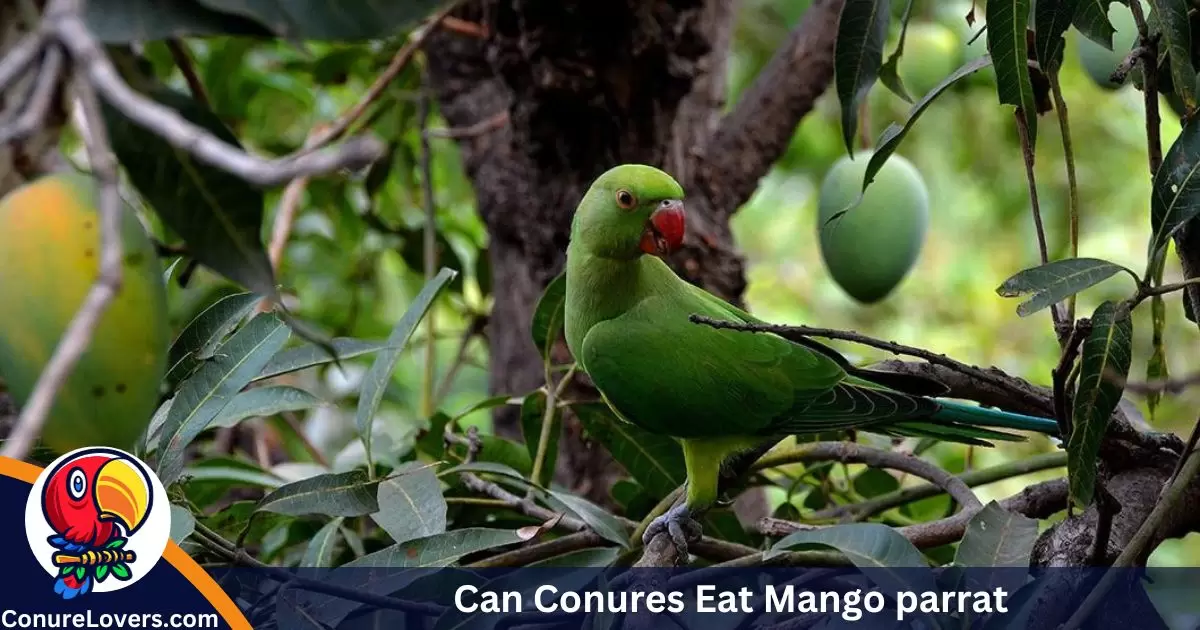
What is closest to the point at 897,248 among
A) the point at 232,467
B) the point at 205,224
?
the point at 232,467

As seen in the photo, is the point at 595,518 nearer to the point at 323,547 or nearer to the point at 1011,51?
the point at 323,547

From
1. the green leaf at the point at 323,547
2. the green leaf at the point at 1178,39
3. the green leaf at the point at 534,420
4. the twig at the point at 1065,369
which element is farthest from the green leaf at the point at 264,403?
the green leaf at the point at 1178,39

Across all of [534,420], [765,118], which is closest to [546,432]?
[534,420]

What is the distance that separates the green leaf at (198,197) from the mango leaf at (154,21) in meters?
0.04

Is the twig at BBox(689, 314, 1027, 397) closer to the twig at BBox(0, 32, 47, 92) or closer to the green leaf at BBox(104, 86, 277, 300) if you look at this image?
the green leaf at BBox(104, 86, 277, 300)

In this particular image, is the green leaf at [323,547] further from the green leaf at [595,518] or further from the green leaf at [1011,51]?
the green leaf at [1011,51]

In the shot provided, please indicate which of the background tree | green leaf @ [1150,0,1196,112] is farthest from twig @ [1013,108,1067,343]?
green leaf @ [1150,0,1196,112]

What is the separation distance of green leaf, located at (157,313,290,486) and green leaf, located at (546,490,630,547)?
0.89 feet

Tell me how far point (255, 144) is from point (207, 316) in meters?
1.54

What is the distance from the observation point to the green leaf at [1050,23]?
82cm

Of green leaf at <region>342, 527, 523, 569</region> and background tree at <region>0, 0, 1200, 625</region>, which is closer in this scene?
background tree at <region>0, 0, 1200, 625</region>

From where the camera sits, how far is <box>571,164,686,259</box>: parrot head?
3.55ft

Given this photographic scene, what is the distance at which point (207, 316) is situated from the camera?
2.96ft

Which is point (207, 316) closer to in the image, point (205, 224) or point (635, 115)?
point (205, 224)
